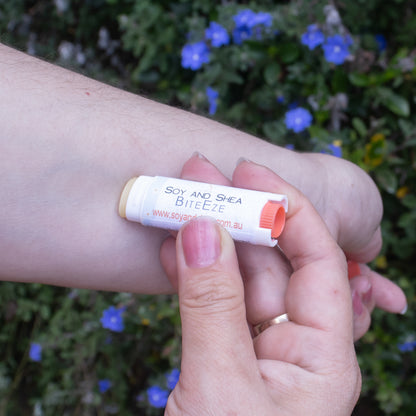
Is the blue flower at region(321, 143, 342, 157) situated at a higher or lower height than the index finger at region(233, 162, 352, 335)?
lower

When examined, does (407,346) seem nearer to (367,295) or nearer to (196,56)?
(367,295)

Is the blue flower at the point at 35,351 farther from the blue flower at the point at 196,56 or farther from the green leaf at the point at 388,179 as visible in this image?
the green leaf at the point at 388,179

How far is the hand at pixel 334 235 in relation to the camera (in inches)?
37.7

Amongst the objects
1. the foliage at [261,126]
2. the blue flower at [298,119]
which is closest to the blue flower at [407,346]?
the foliage at [261,126]

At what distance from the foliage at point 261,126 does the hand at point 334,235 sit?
24cm

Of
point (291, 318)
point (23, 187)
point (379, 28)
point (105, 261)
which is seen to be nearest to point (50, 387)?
point (105, 261)

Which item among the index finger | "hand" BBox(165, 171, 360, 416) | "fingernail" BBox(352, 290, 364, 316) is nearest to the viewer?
"hand" BBox(165, 171, 360, 416)

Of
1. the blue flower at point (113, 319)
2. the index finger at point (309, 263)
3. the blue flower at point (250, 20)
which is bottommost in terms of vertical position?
the blue flower at point (113, 319)

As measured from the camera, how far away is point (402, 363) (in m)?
1.59

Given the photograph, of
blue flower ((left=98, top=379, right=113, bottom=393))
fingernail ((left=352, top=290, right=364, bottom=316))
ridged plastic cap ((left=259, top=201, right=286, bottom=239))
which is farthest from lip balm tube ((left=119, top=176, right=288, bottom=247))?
blue flower ((left=98, top=379, right=113, bottom=393))

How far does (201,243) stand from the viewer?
29.9 inches

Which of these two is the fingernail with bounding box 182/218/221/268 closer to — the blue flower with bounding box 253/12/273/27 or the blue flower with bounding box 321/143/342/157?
the blue flower with bounding box 321/143/342/157

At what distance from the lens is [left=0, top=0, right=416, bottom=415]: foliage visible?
4.89 feet

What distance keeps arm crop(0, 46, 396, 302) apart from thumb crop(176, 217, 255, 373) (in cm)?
29
